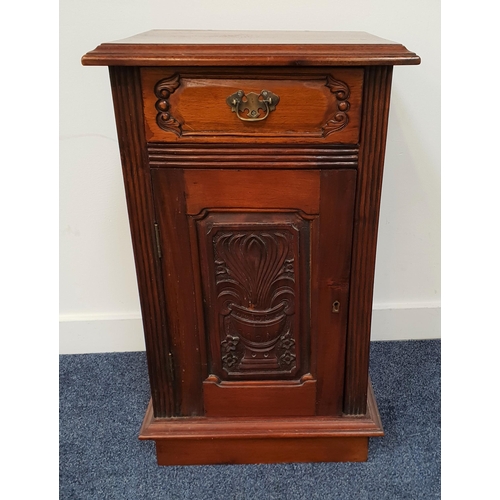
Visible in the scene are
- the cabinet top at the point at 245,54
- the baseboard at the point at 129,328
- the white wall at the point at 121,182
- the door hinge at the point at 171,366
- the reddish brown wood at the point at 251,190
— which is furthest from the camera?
the baseboard at the point at 129,328

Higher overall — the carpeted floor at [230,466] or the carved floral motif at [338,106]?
the carved floral motif at [338,106]

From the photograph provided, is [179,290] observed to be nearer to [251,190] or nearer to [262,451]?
[251,190]

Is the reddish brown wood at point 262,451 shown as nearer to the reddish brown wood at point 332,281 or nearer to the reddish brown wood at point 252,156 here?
the reddish brown wood at point 332,281

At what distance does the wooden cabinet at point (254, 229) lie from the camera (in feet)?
2.96

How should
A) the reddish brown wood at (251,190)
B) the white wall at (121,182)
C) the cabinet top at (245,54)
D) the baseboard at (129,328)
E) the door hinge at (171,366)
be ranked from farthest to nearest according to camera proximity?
the baseboard at (129,328), the white wall at (121,182), the door hinge at (171,366), the reddish brown wood at (251,190), the cabinet top at (245,54)

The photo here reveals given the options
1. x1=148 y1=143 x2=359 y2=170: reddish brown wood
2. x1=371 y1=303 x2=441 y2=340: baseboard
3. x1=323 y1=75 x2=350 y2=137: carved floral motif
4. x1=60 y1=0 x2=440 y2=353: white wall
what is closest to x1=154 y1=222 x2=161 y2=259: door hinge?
x1=148 y1=143 x2=359 y2=170: reddish brown wood

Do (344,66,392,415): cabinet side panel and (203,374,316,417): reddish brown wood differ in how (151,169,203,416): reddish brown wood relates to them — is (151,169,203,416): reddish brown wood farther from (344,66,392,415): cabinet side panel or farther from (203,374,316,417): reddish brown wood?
(344,66,392,415): cabinet side panel

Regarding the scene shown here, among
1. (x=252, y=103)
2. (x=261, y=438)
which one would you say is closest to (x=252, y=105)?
(x=252, y=103)

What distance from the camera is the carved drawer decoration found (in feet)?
3.35

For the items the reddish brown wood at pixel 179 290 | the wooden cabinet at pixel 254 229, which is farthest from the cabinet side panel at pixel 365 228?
the reddish brown wood at pixel 179 290

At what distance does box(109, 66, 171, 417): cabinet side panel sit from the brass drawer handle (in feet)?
0.57

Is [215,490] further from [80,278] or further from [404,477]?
[80,278]

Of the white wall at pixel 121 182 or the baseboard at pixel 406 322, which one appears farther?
the baseboard at pixel 406 322
